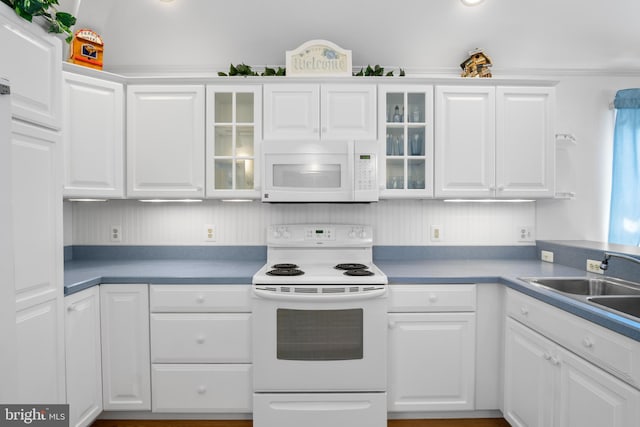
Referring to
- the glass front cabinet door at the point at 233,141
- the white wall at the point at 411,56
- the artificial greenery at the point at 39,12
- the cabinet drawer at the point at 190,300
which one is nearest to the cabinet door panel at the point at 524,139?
Result: the white wall at the point at 411,56

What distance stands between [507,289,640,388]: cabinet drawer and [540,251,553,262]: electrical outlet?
33.9 inches

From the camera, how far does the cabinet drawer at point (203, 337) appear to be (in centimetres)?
201

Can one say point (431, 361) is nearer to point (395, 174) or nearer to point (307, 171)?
point (395, 174)

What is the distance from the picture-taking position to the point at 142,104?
7.62 ft

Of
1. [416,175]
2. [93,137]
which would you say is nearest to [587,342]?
[416,175]

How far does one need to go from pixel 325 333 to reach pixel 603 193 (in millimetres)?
2478

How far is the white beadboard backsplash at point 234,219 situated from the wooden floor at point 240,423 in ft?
3.85

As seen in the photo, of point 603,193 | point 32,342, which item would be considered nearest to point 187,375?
point 32,342

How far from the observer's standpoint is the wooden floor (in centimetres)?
207

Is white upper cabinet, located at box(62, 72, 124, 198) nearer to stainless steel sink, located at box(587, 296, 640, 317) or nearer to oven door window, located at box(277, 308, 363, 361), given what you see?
oven door window, located at box(277, 308, 363, 361)

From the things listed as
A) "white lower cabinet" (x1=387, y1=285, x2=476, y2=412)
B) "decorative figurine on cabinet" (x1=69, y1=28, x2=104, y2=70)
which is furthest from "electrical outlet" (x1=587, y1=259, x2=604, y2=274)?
"decorative figurine on cabinet" (x1=69, y1=28, x2=104, y2=70)

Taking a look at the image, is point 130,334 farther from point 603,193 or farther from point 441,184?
point 603,193

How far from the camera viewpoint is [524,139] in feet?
7.73

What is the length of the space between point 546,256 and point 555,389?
49.1 inches
